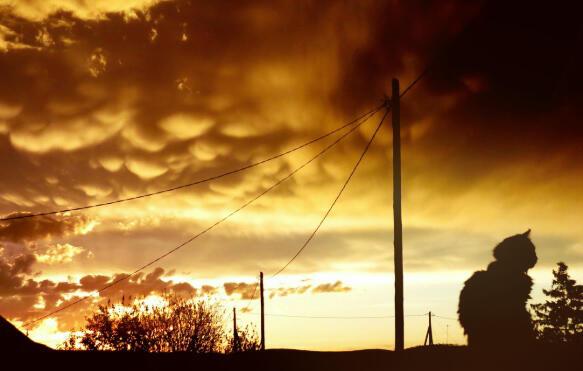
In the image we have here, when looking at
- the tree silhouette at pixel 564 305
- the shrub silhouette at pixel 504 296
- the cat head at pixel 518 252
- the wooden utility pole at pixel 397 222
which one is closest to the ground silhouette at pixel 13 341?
the wooden utility pole at pixel 397 222

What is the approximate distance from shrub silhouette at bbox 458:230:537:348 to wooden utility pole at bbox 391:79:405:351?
109 inches

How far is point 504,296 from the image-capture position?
15766 millimetres

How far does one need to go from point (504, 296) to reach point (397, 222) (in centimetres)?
372

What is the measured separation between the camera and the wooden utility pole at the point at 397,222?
14.9 meters

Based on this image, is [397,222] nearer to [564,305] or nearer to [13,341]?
[13,341]

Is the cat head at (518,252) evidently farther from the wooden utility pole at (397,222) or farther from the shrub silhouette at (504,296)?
the wooden utility pole at (397,222)

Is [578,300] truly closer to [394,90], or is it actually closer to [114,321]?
[114,321]

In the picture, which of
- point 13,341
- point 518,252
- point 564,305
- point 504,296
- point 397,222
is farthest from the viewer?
point 564,305

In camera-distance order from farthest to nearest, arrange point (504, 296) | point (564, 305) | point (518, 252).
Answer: point (564, 305), point (504, 296), point (518, 252)

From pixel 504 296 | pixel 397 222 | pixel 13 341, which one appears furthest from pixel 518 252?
pixel 13 341

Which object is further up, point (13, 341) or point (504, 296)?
point (504, 296)

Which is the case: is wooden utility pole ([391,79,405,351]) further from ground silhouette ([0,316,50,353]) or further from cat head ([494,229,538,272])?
ground silhouette ([0,316,50,353])

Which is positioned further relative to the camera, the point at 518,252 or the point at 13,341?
the point at 13,341

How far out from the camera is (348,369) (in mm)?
16547
